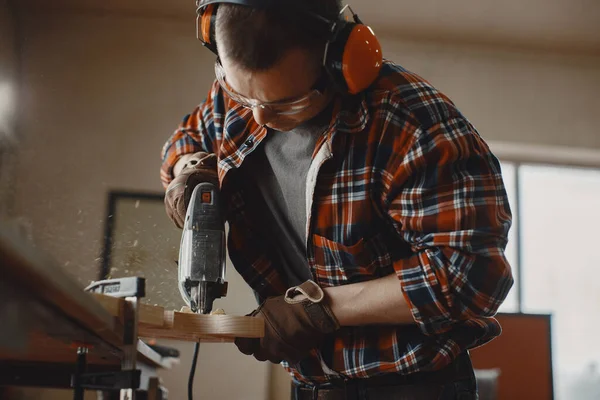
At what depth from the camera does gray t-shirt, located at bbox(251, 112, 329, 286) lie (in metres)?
1.29

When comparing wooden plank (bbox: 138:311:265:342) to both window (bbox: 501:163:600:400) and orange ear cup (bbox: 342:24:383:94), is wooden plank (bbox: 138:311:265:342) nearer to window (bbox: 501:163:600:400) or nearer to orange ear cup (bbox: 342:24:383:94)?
orange ear cup (bbox: 342:24:383:94)

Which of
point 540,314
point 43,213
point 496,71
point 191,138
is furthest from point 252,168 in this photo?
point 496,71

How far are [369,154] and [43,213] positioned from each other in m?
3.35

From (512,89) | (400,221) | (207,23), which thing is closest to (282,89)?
(207,23)

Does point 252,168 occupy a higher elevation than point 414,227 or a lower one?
higher

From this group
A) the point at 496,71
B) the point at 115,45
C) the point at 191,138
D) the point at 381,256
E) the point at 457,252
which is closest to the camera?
the point at 457,252

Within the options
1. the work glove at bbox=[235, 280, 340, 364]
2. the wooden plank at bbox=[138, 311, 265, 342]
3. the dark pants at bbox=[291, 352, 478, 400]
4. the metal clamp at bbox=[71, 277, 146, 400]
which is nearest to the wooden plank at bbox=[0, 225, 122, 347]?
the metal clamp at bbox=[71, 277, 146, 400]

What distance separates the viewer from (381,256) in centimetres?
121

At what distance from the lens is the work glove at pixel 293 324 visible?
114 centimetres

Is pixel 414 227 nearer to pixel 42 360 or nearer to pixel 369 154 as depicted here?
pixel 369 154

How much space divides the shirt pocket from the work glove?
6 centimetres

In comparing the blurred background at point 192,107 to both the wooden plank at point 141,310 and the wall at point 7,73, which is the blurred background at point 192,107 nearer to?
the wall at point 7,73

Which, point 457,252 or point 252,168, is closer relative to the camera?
point 457,252

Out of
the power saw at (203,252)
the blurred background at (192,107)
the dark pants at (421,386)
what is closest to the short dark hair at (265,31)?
the power saw at (203,252)
